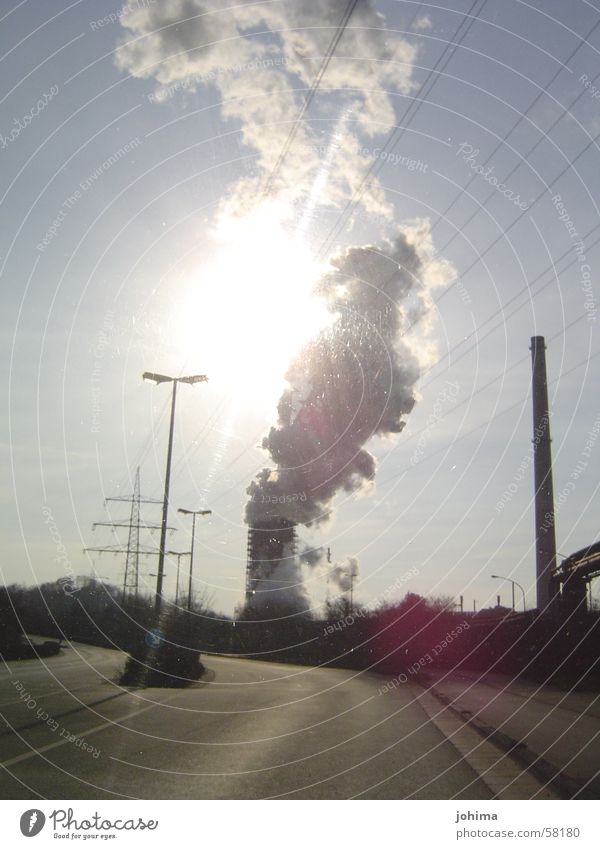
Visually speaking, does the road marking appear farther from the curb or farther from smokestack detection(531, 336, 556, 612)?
smokestack detection(531, 336, 556, 612)

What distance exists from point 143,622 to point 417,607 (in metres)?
21.9

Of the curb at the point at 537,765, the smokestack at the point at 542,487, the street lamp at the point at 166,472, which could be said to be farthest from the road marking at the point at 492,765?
the smokestack at the point at 542,487

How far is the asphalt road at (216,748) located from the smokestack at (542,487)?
21192 mm

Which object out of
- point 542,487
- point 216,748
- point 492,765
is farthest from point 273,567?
point 492,765

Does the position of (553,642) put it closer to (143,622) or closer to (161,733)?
(143,622)

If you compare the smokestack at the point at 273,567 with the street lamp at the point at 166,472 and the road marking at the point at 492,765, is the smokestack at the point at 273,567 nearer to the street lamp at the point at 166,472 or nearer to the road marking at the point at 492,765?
the street lamp at the point at 166,472

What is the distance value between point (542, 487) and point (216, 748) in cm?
3226

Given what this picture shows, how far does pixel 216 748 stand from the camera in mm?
11977

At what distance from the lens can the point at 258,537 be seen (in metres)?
53.8

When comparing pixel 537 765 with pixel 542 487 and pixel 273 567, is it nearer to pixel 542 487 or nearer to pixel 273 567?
pixel 542 487

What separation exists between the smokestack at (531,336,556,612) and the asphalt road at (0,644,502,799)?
2119 cm

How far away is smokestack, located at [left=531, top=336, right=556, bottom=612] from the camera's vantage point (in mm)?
41062

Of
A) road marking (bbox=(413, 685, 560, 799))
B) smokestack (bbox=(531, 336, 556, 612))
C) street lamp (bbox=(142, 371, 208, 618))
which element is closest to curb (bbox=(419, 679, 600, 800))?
road marking (bbox=(413, 685, 560, 799))
